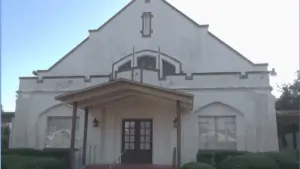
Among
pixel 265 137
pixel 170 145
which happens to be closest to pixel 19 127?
pixel 170 145

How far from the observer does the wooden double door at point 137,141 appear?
619 inches

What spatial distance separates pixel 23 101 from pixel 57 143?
295 cm

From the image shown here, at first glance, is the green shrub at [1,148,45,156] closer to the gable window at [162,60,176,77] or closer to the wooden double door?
the wooden double door

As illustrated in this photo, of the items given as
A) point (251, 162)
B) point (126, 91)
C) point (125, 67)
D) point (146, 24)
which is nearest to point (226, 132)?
point (251, 162)

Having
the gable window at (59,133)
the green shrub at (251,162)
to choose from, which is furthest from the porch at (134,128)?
the green shrub at (251,162)

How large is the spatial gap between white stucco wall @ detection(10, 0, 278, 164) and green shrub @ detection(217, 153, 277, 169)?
106 inches

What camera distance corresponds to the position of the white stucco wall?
15.7m

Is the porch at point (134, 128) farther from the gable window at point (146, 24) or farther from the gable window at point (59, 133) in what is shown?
the gable window at point (146, 24)

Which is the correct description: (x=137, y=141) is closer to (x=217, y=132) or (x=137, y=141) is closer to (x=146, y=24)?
(x=217, y=132)

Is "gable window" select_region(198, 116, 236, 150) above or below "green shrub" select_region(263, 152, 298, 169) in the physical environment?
above

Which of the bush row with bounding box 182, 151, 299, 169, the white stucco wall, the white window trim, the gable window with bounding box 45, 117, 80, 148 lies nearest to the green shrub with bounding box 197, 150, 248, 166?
the bush row with bounding box 182, 151, 299, 169

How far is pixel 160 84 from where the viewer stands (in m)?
16.6

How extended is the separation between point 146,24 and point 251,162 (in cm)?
963

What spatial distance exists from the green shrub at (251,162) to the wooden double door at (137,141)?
4.11 metres
